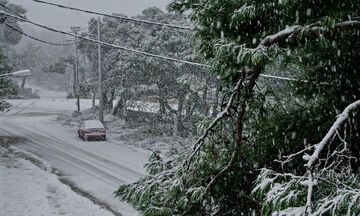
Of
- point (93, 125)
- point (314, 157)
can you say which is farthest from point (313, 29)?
point (93, 125)

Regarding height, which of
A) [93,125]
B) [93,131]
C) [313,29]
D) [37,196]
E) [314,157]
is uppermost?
[313,29]

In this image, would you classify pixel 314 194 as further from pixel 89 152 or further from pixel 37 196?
pixel 89 152

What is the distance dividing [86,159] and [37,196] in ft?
19.1

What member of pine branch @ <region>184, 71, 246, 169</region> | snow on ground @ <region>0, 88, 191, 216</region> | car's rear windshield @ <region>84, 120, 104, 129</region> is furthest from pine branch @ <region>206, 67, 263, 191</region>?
car's rear windshield @ <region>84, 120, 104, 129</region>

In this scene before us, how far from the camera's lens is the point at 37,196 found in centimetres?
1304

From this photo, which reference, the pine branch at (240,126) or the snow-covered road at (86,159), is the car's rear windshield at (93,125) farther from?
Answer: the pine branch at (240,126)

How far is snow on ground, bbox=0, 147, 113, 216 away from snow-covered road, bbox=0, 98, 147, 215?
0.55 m

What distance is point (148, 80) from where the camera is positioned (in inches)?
926

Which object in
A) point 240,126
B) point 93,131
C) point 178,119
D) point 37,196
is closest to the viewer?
point 240,126

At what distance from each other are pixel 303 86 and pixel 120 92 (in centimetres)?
2128

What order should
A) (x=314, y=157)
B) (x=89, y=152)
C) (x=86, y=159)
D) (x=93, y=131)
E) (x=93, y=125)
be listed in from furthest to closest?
(x=93, y=125), (x=93, y=131), (x=89, y=152), (x=86, y=159), (x=314, y=157)

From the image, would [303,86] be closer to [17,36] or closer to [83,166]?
[83,166]

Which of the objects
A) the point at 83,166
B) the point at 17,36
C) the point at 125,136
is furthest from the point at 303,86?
the point at 17,36

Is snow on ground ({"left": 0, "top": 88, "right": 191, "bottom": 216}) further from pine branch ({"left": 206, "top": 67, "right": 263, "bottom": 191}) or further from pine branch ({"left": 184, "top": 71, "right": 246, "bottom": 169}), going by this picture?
pine branch ({"left": 206, "top": 67, "right": 263, "bottom": 191})
